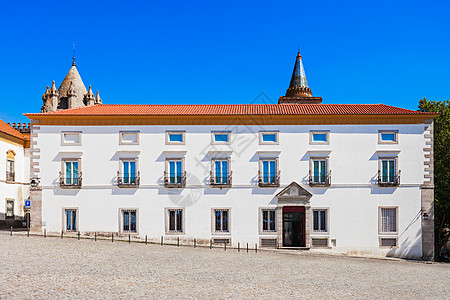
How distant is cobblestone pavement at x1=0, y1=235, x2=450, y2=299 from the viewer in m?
13.8

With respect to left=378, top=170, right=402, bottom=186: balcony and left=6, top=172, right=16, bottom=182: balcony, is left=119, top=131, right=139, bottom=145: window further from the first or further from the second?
left=378, top=170, right=402, bottom=186: balcony

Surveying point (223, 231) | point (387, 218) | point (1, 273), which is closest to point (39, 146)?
point (223, 231)

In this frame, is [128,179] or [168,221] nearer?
[168,221]

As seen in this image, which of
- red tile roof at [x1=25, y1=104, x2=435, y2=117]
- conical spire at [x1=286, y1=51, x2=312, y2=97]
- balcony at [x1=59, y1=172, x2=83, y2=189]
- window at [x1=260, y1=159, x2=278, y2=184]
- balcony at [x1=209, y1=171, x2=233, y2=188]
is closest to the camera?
balcony at [x1=59, y1=172, x2=83, y2=189]

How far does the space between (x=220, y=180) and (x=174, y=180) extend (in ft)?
9.58

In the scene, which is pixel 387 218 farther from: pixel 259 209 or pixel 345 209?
pixel 259 209

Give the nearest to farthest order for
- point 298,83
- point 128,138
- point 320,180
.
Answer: point 320,180, point 128,138, point 298,83

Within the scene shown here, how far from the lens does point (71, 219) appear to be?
2841cm

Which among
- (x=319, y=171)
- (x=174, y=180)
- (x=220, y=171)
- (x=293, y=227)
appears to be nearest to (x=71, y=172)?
(x=174, y=180)

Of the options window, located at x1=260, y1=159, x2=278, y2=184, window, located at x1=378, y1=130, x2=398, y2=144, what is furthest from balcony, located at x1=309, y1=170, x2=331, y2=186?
window, located at x1=378, y1=130, x2=398, y2=144

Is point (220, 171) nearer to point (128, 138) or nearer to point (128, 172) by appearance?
point (128, 172)

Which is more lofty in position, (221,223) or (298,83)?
(298,83)

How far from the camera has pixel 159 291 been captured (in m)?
13.7

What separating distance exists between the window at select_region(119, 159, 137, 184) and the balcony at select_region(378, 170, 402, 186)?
15.5 m
